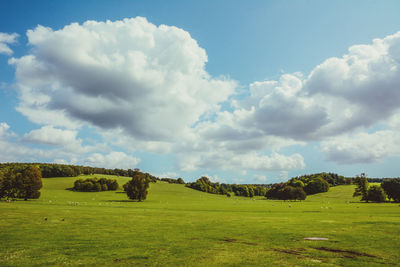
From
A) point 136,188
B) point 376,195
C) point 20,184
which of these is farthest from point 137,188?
point 376,195

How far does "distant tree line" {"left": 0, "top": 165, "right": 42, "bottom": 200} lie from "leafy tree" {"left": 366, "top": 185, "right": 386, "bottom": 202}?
138560mm

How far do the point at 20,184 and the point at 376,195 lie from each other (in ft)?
470

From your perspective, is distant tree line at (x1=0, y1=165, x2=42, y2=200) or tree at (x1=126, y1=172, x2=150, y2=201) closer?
distant tree line at (x1=0, y1=165, x2=42, y2=200)

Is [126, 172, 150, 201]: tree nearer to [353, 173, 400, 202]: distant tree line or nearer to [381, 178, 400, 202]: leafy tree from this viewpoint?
[353, 173, 400, 202]: distant tree line

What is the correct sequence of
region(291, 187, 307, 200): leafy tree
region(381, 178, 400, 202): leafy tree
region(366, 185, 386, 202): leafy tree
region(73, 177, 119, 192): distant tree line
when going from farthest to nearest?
region(291, 187, 307, 200): leafy tree
region(73, 177, 119, 192): distant tree line
region(366, 185, 386, 202): leafy tree
region(381, 178, 400, 202): leafy tree

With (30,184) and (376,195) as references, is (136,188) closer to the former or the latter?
(30,184)

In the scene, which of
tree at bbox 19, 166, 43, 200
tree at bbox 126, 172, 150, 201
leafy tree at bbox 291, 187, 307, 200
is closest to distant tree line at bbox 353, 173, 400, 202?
leafy tree at bbox 291, 187, 307, 200

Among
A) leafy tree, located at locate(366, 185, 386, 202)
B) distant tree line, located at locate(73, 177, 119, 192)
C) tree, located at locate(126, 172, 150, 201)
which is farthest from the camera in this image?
distant tree line, located at locate(73, 177, 119, 192)

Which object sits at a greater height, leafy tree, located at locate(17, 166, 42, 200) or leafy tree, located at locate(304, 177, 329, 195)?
leafy tree, located at locate(17, 166, 42, 200)

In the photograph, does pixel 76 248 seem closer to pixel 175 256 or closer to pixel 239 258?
pixel 175 256

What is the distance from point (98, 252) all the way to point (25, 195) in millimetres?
78651

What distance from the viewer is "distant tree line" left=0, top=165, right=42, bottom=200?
68.9m

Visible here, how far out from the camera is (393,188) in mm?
102500

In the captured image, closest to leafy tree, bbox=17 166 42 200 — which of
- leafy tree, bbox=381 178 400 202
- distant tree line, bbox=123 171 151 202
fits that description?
distant tree line, bbox=123 171 151 202
